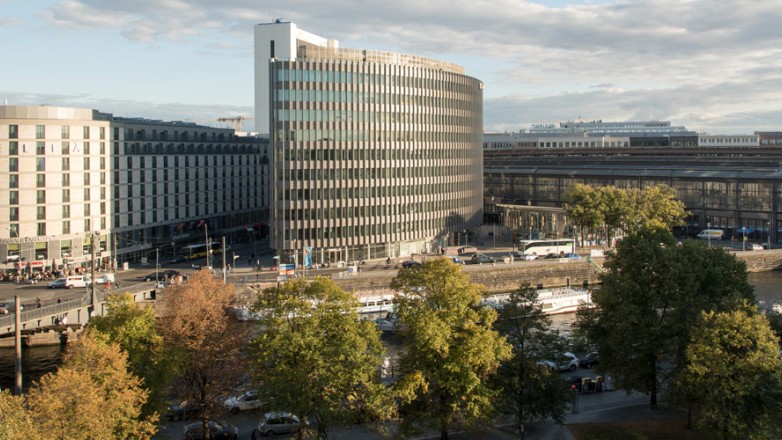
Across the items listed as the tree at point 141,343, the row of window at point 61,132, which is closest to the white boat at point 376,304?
the tree at point 141,343

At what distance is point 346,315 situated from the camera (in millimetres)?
41906

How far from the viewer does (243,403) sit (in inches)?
1912

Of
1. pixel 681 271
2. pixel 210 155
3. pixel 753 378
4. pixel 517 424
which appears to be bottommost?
pixel 517 424

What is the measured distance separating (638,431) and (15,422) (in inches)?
1195

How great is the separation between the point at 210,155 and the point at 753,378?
314ft

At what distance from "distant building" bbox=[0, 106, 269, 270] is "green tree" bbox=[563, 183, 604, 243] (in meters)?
52.5

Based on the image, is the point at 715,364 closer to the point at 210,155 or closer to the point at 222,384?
the point at 222,384

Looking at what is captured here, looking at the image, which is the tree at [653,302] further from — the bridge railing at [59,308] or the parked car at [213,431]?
the bridge railing at [59,308]

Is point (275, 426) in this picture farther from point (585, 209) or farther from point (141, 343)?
point (585, 209)

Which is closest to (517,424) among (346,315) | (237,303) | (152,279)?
(346,315)

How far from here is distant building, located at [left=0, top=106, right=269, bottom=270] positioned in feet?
296

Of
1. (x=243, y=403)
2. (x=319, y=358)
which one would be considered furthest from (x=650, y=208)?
(x=319, y=358)

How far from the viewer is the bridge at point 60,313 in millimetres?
67188

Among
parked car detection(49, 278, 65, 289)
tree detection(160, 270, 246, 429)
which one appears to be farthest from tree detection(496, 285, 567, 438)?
parked car detection(49, 278, 65, 289)
